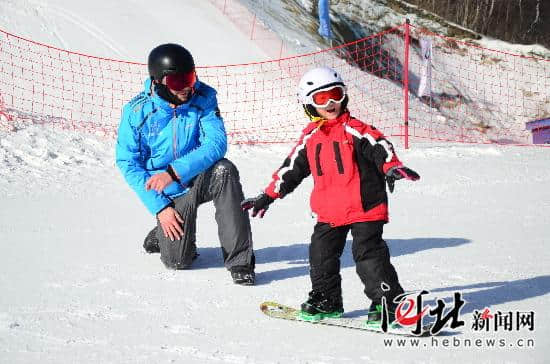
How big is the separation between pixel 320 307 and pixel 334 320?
12cm

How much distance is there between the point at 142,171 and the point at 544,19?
24.4 meters

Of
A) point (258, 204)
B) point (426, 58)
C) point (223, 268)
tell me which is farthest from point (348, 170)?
point (426, 58)

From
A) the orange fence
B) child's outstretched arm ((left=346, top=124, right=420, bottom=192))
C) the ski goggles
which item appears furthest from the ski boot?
the orange fence

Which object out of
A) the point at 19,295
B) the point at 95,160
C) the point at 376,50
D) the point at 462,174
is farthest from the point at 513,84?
the point at 19,295

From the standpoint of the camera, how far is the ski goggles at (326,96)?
12.8ft

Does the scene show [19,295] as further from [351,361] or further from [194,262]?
[351,361]

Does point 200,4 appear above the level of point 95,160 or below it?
above

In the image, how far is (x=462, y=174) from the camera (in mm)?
8703

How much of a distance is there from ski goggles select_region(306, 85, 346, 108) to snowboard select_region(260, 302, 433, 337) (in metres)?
1.10

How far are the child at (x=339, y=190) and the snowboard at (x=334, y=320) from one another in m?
0.05

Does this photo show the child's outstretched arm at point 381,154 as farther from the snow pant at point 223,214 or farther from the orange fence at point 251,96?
the orange fence at point 251,96

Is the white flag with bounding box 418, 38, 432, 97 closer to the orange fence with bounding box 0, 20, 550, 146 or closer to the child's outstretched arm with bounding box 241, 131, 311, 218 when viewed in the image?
the orange fence with bounding box 0, 20, 550, 146

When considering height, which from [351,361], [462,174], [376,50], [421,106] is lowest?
[351,361]

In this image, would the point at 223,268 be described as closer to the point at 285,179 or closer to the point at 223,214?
the point at 223,214
